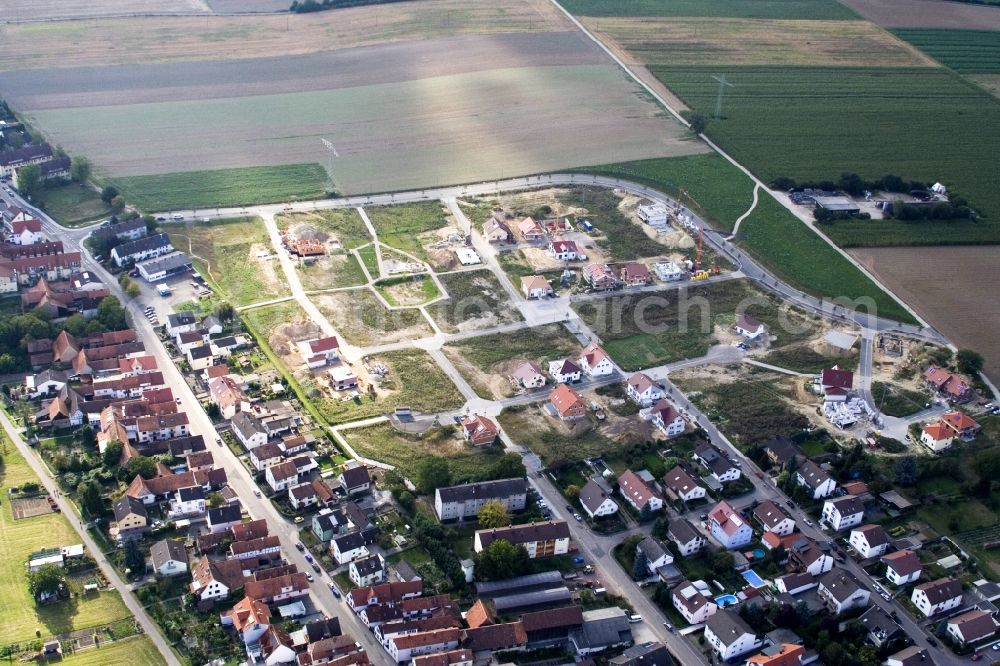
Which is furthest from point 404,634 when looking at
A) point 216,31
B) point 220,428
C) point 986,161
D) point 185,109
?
point 216,31

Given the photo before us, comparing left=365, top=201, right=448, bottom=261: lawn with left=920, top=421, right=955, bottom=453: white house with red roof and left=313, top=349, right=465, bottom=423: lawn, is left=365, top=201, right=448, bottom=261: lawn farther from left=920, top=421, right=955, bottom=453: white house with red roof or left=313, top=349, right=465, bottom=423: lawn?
left=920, top=421, right=955, bottom=453: white house with red roof

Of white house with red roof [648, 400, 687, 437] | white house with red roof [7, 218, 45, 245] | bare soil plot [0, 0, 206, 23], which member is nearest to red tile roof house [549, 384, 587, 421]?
white house with red roof [648, 400, 687, 437]

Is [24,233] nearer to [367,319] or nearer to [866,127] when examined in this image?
[367,319]

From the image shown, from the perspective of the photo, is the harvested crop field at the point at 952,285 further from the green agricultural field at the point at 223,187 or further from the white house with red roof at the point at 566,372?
the green agricultural field at the point at 223,187

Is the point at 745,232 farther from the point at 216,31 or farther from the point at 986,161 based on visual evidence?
the point at 216,31

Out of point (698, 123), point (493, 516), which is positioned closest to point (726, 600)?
point (493, 516)

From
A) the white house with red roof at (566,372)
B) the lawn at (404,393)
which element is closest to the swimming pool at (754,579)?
the white house with red roof at (566,372)
